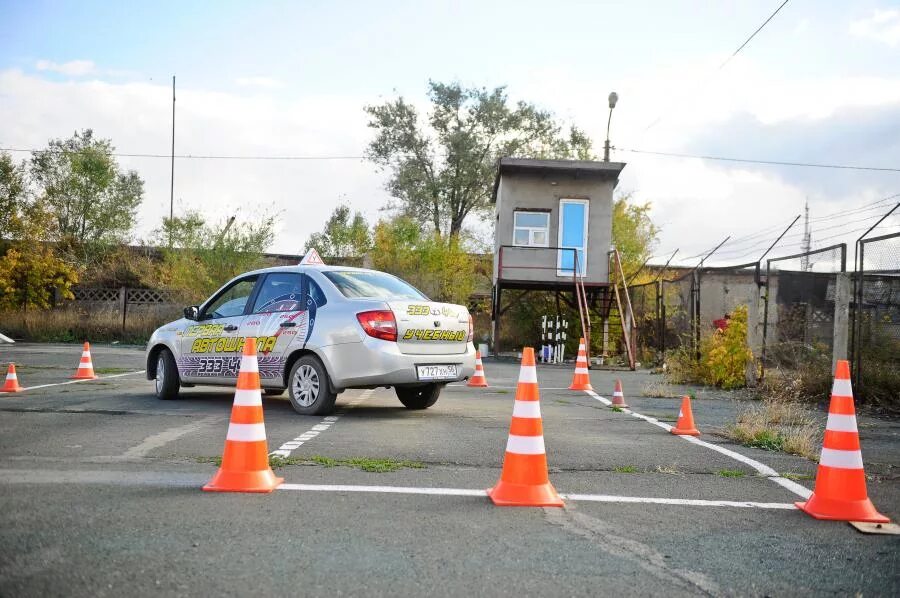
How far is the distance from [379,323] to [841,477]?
498 cm

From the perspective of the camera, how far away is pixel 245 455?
5137 mm

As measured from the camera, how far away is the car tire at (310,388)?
886cm

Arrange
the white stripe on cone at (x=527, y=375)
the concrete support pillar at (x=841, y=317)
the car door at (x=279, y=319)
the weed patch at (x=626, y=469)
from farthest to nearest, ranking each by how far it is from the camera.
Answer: the concrete support pillar at (x=841, y=317) < the car door at (x=279, y=319) < the weed patch at (x=626, y=469) < the white stripe on cone at (x=527, y=375)

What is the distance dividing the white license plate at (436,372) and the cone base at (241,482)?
3849 millimetres

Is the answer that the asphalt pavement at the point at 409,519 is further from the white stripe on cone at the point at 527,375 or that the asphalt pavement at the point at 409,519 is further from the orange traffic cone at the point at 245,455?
the white stripe on cone at the point at 527,375

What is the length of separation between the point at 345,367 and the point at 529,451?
4.02m

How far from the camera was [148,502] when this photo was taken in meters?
4.71

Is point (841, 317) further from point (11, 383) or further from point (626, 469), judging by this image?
point (11, 383)

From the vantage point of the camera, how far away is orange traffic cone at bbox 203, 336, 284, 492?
5.06 meters

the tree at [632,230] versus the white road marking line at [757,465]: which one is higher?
the tree at [632,230]

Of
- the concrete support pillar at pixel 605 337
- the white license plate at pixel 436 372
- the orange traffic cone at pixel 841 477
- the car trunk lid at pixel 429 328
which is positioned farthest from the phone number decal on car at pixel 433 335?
the concrete support pillar at pixel 605 337

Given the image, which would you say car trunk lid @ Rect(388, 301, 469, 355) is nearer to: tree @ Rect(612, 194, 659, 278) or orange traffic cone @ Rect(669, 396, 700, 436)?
orange traffic cone @ Rect(669, 396, 700, 436)

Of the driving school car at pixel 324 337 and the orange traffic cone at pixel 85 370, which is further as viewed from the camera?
the orange traffic cone at pixel 85 370

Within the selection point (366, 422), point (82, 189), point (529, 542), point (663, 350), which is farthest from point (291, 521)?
point (82, 189)
